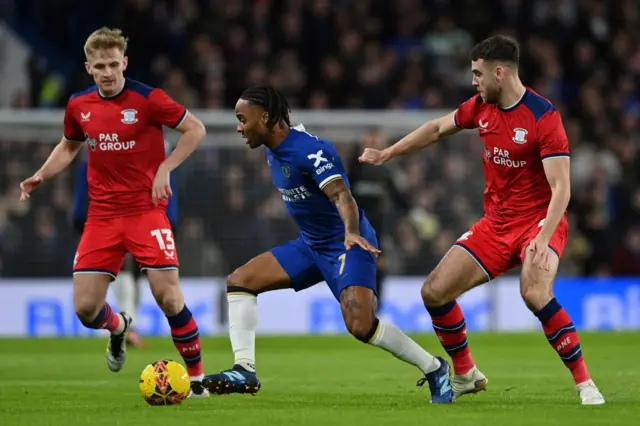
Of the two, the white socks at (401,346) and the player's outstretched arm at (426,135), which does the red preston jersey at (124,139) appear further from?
the white socks at (401,346)

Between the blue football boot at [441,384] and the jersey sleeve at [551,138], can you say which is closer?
the jersey sleeve at [551,138]

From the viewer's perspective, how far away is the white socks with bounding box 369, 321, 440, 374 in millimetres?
8336

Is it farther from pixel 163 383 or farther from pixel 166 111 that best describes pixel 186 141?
pixel 163 383

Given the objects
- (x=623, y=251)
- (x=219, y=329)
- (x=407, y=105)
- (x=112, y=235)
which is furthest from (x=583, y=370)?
(x=407, y=105)

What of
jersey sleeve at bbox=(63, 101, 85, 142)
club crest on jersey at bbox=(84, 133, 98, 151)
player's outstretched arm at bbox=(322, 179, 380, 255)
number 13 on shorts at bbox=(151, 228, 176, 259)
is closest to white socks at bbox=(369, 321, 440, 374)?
player's outstretched arm at bbox=(322, 179, 380, 255)

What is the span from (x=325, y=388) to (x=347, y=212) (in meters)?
2.21

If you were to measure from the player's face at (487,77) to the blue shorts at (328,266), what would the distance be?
4.04 ft

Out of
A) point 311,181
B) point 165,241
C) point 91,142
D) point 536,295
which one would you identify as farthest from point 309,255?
point 91,142

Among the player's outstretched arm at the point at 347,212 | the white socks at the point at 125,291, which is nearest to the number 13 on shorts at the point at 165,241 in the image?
the player's outstretched arm at the point at 347,212

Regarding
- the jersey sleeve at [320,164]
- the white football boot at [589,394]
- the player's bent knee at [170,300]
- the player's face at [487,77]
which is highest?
the player's face at [487,77]

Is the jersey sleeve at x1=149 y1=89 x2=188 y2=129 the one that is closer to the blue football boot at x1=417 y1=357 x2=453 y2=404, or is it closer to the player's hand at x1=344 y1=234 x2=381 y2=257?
the player's hand at x1=344 y1=234 x2=381 y2=257

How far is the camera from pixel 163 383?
826cm

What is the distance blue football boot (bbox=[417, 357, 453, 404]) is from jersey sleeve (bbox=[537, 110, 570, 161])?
1.44 m

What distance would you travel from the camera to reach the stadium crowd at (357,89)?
1828 centimetres
